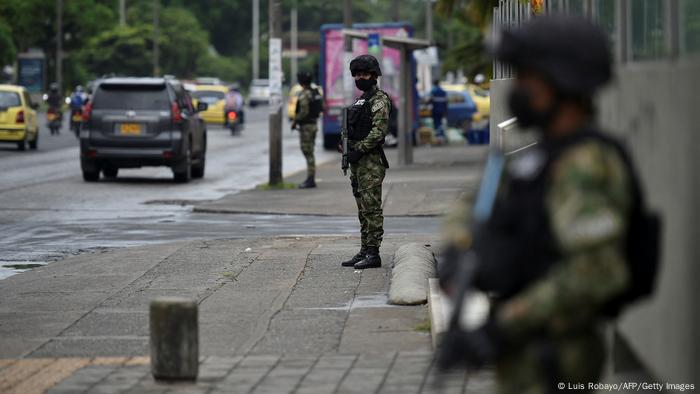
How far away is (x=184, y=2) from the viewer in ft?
415

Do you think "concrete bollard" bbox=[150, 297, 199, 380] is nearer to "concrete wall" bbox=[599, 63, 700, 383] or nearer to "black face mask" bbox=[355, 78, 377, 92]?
"concrete wall" bbox=[599, 63, 700, 383]

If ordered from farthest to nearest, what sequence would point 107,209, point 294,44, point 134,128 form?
point 294,44 → point 134,128 → point 107,209

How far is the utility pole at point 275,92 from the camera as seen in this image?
83.2ft

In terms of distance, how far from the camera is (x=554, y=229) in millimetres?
4137

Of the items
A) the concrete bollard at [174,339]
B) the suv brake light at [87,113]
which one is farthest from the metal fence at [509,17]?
the suv brake light at [87,113]

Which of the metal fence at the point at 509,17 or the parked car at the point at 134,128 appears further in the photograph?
the parked car at the point at 134,128

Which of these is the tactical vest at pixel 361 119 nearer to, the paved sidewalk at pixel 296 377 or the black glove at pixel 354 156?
the black glove at pixel 354 156

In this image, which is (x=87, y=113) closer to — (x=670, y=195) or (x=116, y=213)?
(x=116, y=213)

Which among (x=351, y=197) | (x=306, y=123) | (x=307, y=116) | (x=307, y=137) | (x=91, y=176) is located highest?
(x=307, y=116)

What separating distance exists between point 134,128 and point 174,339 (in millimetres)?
18906

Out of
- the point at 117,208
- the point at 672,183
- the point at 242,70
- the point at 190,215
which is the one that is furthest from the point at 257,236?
the point at 242,70

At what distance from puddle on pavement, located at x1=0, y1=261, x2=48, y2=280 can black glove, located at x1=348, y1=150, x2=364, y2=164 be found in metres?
3.10

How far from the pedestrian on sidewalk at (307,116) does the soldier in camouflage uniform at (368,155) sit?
11.6 meters

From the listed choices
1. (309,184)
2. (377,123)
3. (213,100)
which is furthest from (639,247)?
(213,100)
